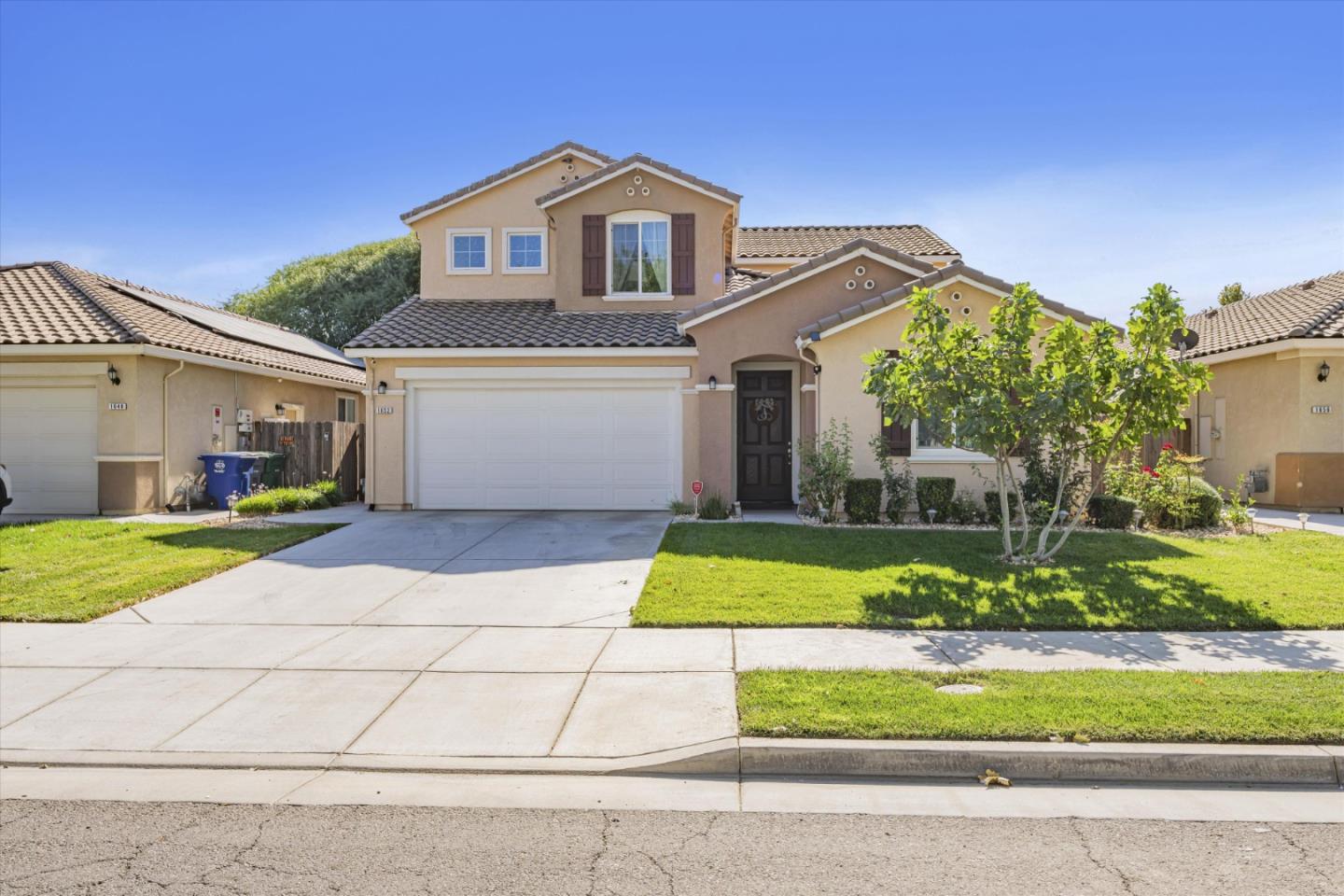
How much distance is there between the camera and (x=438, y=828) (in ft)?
14.1

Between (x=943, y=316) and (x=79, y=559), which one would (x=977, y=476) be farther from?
(x=79, y=559)

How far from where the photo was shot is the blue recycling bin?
1642cm

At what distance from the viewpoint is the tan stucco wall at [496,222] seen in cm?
1808

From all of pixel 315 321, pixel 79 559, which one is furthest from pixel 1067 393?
pixel 315 321

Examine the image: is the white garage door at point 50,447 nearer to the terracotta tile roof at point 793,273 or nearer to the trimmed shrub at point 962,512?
the terracotta tile roof at point 793,273

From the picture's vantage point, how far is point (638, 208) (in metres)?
16.8

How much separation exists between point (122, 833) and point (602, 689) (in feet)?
9.69

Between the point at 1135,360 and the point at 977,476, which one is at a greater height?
the point at 1135,360

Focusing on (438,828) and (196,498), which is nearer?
(438,828)

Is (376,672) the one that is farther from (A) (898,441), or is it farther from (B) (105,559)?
(A) (898,441)

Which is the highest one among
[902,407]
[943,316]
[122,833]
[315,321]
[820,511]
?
[315,321]

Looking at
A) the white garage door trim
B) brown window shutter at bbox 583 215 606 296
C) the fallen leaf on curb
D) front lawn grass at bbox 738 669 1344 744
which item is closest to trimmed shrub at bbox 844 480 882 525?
the white garage door trim

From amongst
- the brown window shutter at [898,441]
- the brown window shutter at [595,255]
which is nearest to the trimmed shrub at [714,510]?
the brown window shutter at [898,441]

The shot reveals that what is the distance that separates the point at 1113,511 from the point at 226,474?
609 inches
